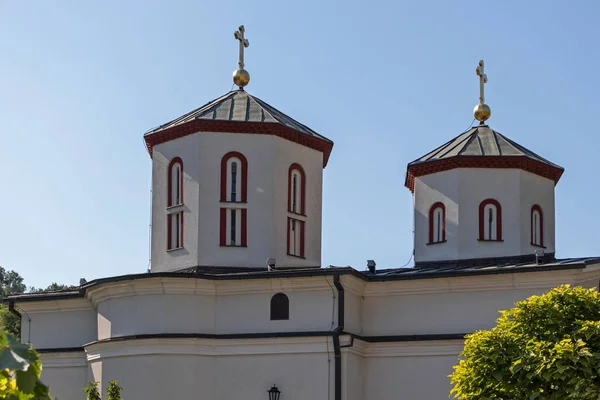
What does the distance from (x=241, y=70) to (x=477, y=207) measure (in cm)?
798

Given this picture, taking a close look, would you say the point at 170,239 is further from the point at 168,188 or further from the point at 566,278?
the point at 566,278

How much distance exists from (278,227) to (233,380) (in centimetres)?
441

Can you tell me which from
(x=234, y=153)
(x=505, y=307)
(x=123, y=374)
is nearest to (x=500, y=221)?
(x=505, y=307)

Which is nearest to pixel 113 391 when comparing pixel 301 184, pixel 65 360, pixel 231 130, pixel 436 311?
pixel 65 360

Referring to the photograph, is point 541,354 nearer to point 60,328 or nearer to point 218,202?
point 218,202

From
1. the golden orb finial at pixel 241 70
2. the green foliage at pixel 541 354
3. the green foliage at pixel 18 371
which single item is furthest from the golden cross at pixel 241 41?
the green foliage at pixel 18 371

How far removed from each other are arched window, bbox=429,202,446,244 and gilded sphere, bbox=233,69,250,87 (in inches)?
261

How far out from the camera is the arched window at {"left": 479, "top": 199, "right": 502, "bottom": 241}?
84.8 feet

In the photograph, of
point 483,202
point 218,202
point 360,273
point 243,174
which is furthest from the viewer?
point 483,202

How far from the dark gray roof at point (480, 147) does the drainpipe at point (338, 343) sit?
A: 6.14 meters

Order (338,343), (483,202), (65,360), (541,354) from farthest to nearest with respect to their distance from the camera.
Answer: (483,202)
(65,360)
(338,343)
(541,354)

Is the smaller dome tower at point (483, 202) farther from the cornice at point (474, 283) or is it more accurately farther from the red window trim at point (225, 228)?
the red window trim at point (225, 228)

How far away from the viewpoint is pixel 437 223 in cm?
2677

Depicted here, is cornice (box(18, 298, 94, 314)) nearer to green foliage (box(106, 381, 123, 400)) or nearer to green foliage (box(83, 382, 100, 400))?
green foliage (box(83, 382, 100, 400))
